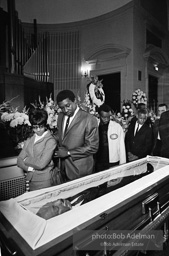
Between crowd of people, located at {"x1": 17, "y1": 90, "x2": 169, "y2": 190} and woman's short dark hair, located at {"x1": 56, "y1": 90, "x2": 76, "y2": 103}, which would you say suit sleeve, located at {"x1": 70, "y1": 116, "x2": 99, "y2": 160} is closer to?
crowd of people, located at {"x1": 17, "y1": 90, "x2": 169, "y2": 190}

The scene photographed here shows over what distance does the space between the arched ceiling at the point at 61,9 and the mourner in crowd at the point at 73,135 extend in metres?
0.47

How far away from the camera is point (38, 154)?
985 millimetres

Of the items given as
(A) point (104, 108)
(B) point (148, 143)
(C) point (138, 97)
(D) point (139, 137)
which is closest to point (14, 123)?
(A) point (104, 108)

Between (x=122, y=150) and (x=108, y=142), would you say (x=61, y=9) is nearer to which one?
(x=108, y=142)

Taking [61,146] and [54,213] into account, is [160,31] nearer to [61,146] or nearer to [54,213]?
[61,146]

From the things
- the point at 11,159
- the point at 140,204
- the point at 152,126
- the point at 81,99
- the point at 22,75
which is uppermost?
the point at 22,75

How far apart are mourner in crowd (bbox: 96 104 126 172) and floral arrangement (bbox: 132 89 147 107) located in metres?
0.27

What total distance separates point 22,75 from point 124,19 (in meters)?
0.96

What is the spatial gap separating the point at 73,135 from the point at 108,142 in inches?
21.1

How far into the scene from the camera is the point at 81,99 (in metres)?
1.33

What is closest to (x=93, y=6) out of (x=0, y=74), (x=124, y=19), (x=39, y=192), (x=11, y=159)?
(x=124, y=19)

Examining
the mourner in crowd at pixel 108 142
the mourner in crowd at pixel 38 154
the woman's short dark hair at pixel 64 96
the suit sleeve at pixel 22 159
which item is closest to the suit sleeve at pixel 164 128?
the mourner in crowd at pixel 108 142

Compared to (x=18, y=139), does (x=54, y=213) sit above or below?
below

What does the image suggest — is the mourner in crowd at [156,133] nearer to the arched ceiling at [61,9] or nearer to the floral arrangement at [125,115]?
the floral arrangement at [125,115]
